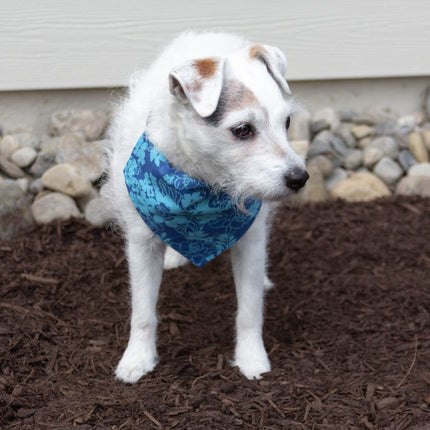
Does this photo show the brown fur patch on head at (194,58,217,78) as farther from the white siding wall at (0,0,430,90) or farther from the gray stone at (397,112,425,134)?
the gray stone at (397,112,425,134)

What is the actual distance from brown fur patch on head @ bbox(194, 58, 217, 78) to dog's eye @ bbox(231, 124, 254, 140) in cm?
25

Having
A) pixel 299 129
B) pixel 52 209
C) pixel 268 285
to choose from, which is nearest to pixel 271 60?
pixel 268 285

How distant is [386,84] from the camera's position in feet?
19.3

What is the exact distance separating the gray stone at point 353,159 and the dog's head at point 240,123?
3.04m

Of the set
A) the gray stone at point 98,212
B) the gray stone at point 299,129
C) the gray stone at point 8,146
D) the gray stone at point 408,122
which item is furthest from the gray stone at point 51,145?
the gray stone at point 408,122

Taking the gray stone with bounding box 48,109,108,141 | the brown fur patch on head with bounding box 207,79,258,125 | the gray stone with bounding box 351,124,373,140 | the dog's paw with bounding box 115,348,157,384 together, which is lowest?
the gray stone with bounding box 351,124,373,140

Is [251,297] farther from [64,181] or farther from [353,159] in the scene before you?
[353,159]

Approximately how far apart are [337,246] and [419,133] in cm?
174

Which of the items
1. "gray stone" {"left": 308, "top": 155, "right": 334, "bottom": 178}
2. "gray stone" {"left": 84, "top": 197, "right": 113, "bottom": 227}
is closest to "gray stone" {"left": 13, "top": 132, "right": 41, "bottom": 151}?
"gray stone" {"left": 84, "top": 197, "right": 113, "bottom": 227}

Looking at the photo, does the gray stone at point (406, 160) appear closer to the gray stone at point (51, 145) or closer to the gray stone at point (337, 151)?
the gray stone at point (337, 151)

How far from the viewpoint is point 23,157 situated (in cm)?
509

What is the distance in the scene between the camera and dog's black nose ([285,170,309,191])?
2557 millimetres

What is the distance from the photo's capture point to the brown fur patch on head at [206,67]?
103 inches

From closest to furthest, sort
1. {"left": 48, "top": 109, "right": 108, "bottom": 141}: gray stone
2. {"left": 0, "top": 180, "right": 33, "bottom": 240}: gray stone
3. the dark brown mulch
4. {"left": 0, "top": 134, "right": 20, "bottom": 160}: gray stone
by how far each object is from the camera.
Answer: the dark brown mulch, {"left": 0, "top": 180, "right": 33, "bottom": 240}: gray stone, {"left": 0, "top": 134, "right": 20, "bottom": 160}: gray stone, {"left": 48, "top": 109, "right": 108, "bottom": 141}: gray stone
